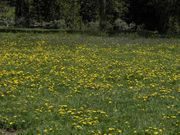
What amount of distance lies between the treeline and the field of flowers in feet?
79.4

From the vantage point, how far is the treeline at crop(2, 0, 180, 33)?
51.2 metres

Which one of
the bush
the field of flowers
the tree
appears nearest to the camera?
the field of flowers

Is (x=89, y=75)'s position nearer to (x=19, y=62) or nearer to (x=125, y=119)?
(x=19, y=62)

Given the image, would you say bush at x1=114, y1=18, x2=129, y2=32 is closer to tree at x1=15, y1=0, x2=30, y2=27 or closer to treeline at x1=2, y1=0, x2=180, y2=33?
treeline at x1=2, y1=0, x2=180, y2=33

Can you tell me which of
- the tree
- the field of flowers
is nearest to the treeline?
the tree

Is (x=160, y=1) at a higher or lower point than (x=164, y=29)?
higher

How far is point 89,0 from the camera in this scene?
203 ft

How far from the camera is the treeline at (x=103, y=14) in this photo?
5125 centimetres

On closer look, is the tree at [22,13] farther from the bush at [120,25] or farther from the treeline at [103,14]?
the bush at [120,25]

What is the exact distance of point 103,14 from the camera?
47031 mm

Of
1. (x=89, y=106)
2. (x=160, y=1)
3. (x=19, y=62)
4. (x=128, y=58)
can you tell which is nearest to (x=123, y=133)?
(x=89, y=106)

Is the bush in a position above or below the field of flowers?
below

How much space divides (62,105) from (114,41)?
20613mm

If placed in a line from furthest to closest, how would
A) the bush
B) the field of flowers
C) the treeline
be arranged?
the bush, the treeline, the field of flowers
